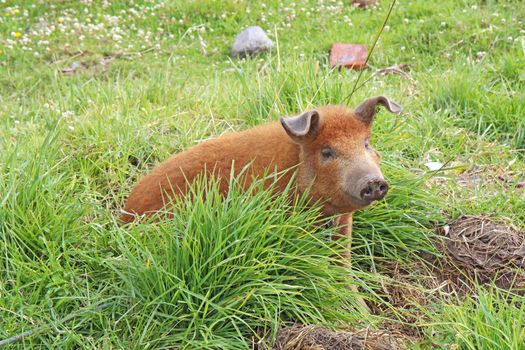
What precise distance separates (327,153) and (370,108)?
0.40 m

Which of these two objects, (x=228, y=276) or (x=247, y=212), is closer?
(x=228, y=276)

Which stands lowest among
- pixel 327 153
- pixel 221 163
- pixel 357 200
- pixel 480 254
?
pixel 480 254

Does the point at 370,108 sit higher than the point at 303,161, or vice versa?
the point at 370,108

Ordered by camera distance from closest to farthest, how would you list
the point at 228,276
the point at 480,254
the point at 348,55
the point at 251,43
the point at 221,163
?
the point at 228,276 → the point at 221,163 → the point at 480,254 → the point at 348,55 → the point at 251,43

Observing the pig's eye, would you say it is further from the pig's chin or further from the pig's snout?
the pig's snout

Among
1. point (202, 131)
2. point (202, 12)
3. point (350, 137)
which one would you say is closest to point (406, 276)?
point (350, 137)

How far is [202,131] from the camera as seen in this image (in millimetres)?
6125

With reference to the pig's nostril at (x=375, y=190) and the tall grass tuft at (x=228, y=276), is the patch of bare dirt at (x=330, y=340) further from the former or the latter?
the pig's nostril at (x=375, y=190)

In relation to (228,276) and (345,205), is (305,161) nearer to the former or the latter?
(345,205)

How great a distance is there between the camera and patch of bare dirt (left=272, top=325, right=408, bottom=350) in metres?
3.89

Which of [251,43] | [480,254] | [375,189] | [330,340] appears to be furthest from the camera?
[251,43]

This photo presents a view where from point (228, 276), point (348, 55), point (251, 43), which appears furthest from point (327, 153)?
point (251, 43)

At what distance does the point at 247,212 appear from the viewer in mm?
4199

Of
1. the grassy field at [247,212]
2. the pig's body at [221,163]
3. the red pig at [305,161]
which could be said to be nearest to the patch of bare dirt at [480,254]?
the grassy field at [247,212]
